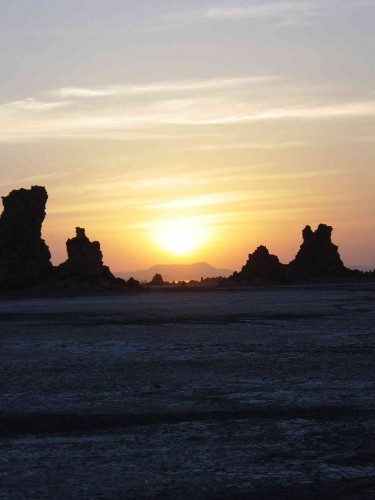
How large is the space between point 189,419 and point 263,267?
7204 centimetres

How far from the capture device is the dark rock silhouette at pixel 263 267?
263 ft

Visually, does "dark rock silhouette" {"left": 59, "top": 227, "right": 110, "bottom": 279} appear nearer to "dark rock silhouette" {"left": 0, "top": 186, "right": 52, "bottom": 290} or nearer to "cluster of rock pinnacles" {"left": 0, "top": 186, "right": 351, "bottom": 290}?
"cluster of rock pinnacles" {"left": 0, "top": 186, "right": 351, "bottom": 290}

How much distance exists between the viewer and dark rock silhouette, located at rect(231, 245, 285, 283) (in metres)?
80.2

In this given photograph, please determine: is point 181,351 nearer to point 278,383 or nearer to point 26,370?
point 26,370

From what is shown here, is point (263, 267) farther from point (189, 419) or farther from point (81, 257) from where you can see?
point (189, 419)

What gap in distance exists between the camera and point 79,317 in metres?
29.9

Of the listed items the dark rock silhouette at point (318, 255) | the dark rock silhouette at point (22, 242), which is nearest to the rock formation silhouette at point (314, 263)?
the dark rock silhouette at point (318, 255)

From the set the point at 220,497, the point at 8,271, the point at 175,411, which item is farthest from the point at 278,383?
the point at 8,271

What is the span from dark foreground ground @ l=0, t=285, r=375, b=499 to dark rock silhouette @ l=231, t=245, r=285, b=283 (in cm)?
6195

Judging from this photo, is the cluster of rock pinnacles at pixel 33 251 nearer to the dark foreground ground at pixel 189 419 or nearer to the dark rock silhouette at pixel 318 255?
the dark rock silhouette at pixel 318 255

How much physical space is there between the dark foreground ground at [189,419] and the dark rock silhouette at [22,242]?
4893 centimetres

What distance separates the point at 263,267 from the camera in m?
80.4

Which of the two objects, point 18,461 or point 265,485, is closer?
point 265,485

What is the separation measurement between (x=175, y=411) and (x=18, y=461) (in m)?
2.73
